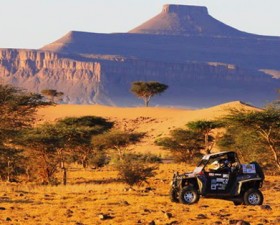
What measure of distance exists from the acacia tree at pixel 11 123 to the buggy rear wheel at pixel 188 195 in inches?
387

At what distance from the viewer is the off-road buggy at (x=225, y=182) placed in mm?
19891

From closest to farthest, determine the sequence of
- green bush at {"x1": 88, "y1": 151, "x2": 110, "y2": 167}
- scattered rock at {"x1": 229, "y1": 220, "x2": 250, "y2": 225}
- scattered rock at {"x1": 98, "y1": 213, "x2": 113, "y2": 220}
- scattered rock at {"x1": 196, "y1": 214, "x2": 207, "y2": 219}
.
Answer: scattered rock at {"x1": 229, "y1": 220, "x2": 250, "y2": 225}
scattered rock at {"x1": 98, "y1": 213, "x2": 113, "y2": 220}
scattered rock at {"x1": 196, "y1": 214, "x2": 207, "y2": 219}
green bush at {"x1": 88, "y1": 151, "x2": 110, "y2": 167}

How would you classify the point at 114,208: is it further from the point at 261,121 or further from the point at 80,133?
the point at 80,133

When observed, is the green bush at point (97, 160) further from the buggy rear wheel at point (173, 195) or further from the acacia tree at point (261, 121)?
the buggy rear wheel at point (173, 195)

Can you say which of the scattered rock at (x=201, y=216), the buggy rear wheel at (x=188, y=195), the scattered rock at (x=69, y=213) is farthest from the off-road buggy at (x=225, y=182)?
the scattered rock at (x=69, y=213)

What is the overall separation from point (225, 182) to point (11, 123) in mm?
18546

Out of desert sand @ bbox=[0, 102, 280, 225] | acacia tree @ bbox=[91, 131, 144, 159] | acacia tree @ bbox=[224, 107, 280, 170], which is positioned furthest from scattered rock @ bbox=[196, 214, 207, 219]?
acacia tree @ bbox=[91, 131, 144, 159]

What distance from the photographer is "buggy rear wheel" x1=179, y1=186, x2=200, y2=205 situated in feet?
65.7

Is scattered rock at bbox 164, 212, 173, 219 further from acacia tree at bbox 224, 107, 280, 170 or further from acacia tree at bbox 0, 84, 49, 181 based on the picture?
acacia tree at bbox 224, 107, 280, 170

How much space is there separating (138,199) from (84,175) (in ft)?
58.0

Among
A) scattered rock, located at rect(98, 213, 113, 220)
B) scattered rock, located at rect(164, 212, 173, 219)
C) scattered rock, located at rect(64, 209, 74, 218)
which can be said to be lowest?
scattered rock, located at rect(64, 209, 74, 218)

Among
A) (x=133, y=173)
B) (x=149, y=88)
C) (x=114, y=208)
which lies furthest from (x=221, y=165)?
(x=149, y=88)

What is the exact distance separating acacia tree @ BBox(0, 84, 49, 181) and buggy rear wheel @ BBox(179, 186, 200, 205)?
32.2 feet

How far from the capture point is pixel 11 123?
36250 millimetres
